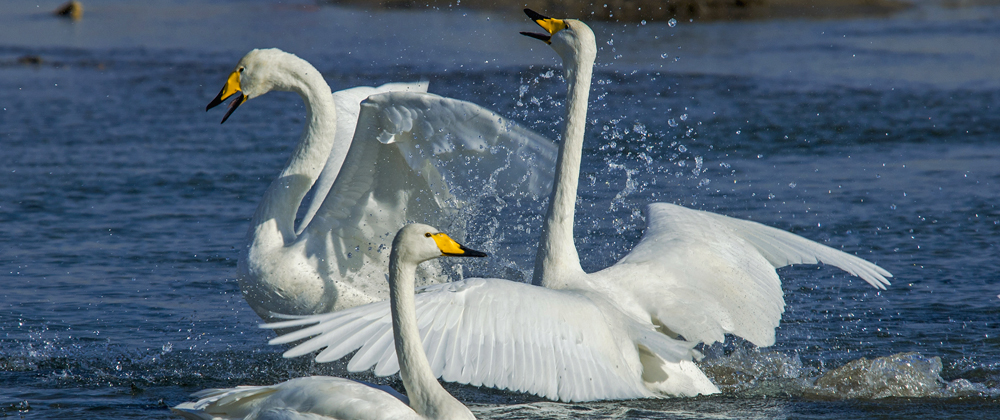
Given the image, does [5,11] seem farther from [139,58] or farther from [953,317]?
[953,317]

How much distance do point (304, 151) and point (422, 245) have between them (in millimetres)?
1670

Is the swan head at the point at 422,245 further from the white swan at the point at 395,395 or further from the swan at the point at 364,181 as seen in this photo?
the swan at the point at 364,181

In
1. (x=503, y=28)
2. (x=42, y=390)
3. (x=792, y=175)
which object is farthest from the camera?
(x=503, y=28)

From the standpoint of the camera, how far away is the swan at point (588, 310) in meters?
4.13

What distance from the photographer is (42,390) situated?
510cm

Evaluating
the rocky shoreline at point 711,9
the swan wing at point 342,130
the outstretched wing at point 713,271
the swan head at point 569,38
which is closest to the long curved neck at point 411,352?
the outstretched wing at point 713,271

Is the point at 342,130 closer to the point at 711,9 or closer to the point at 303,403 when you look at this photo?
the point at 303,403

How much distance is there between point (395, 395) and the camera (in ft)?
14.2

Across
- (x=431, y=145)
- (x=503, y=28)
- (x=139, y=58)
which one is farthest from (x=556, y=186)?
(x=503, y=28)

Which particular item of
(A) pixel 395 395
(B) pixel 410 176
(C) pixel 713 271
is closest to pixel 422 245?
(A) pixel 395 395

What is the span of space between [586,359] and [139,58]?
54.1 feet

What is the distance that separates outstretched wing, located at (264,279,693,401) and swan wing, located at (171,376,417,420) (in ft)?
0.45

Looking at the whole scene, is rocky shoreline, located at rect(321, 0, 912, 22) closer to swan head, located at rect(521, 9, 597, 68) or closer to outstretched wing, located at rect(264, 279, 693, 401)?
swan head, located at rect(521, 9, 597, 68)

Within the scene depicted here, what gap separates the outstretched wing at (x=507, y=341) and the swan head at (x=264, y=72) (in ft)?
5.95
